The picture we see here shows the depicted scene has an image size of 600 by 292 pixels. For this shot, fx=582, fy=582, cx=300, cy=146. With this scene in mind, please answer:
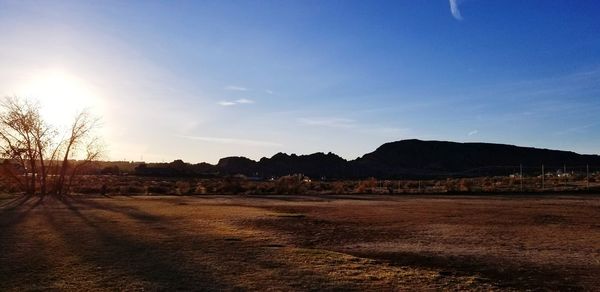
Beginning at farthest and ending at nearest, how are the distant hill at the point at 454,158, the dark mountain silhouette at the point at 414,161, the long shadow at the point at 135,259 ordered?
the distant hill at the point at 454,158
the dark mountain silhouette at the point at 414,161
the long shadow at the point at 135,259

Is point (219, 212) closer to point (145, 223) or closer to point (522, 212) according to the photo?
point (145, 223)

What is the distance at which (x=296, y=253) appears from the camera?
11875mm

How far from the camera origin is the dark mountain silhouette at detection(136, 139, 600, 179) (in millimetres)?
128500

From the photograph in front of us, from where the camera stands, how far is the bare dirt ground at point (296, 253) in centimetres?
917

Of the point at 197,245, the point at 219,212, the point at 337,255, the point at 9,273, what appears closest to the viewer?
the point at 9,273

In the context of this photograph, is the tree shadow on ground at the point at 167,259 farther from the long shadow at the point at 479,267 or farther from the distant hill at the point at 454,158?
the distant hill at the point at 454,158

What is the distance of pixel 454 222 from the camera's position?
Result: 1927cm

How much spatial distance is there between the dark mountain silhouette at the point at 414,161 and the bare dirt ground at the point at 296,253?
4107 inches

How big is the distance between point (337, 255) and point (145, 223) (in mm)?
8654

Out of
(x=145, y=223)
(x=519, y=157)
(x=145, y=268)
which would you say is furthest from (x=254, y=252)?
(x=519, y=157)

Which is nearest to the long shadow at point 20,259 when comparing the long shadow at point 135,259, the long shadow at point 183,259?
the long shadow at point 135,259

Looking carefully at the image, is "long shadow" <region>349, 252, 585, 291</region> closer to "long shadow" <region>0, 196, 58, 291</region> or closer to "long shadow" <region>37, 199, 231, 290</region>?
"long shadow" <region>37, 199, 231, 290</region>

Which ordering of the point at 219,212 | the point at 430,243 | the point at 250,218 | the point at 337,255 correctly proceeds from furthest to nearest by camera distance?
1. the point at 219,212
2. the point at 250,218
3. the point at 430,243
4. the point at 337,255

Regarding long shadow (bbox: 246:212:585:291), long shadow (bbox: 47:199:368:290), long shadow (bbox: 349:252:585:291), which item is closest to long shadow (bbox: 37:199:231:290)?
long shadow (bbox: 47:199:368:290)
